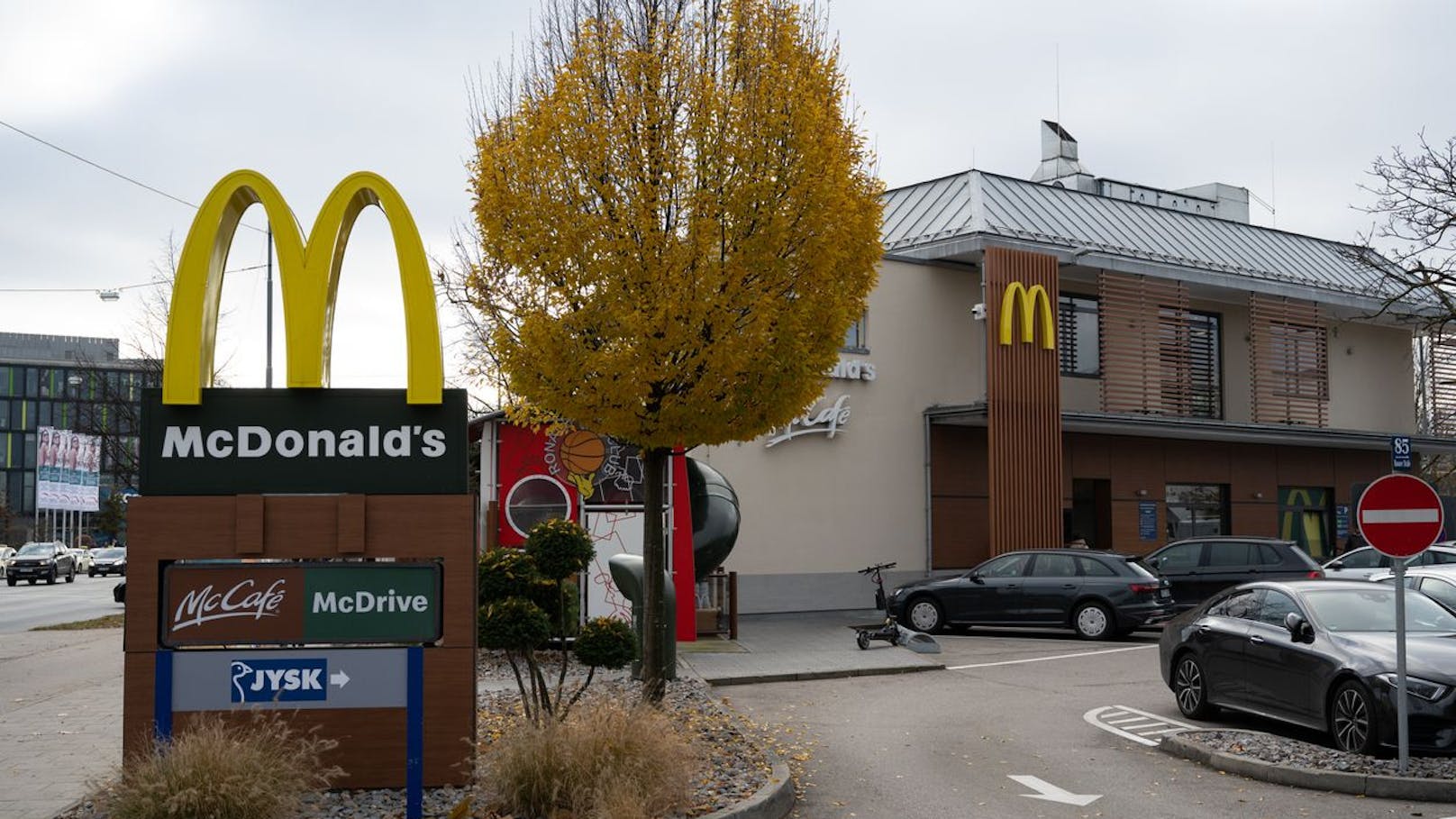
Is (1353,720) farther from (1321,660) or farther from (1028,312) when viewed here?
(1028,312)

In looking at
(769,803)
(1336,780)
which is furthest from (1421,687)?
(769,803)

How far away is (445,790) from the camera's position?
29.3 feet

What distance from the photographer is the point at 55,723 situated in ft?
43.0

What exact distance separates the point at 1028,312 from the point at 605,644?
17975 millimetres

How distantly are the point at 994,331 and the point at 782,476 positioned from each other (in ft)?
16.4

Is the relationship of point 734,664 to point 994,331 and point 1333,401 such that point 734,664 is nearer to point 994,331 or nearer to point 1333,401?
point 994,331

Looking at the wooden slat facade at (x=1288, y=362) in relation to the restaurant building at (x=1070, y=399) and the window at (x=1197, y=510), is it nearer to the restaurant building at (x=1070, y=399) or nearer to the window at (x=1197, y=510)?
the restaurant building at (x=1070, y=399)

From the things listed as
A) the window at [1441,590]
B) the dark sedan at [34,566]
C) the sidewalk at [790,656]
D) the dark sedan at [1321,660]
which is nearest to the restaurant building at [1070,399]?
the sidewalk at [790,656]

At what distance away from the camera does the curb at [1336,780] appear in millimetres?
9281

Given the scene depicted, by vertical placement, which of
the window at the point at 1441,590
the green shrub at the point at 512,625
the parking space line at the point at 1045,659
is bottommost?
the parking space line at the point at 1045,659

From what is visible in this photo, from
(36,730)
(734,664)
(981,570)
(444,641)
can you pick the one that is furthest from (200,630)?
(981,570)

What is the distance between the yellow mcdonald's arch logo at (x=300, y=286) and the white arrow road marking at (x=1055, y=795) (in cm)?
510

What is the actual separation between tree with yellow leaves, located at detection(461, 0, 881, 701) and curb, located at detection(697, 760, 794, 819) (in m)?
1.95

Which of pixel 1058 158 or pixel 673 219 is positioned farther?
pixel 1058 158
